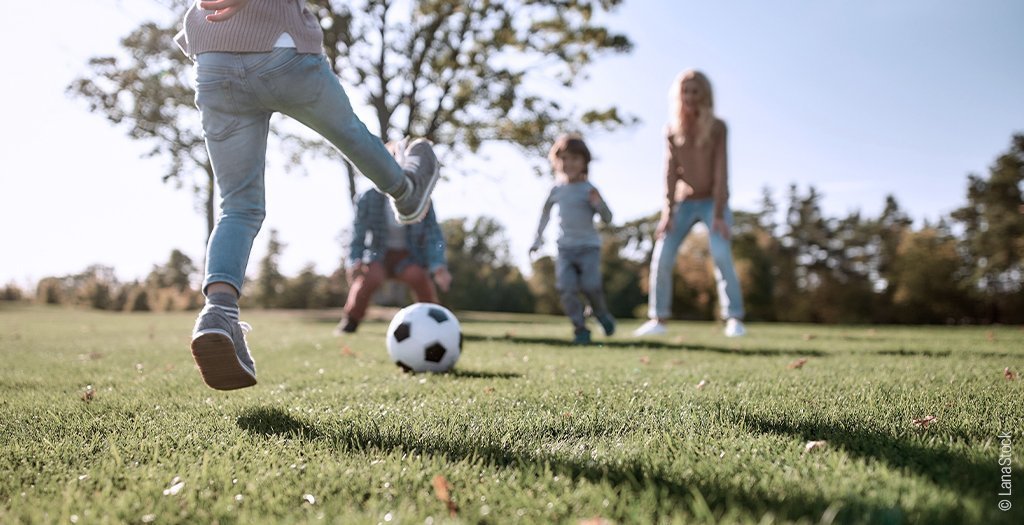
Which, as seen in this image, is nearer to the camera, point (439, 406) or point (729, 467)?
point (729, 467)

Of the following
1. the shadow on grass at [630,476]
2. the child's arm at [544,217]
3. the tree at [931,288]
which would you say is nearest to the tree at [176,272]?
the child's arm at [544,217]

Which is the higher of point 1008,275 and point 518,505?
point 1008,275

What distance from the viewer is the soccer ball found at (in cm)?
→ 399

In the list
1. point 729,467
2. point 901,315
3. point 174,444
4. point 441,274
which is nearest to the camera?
point 729,467

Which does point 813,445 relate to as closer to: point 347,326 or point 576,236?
point 576,236

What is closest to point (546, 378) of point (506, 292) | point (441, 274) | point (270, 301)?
point (441, 274)

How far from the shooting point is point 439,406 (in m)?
2.57

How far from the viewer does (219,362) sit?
2.44 metres

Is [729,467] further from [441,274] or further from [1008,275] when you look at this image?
[1008,275]

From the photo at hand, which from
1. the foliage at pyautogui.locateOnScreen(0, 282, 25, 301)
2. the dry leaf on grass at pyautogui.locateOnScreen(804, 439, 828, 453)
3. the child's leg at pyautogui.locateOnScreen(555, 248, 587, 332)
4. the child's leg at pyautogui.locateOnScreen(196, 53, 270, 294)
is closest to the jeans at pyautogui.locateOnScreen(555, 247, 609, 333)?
the child's leg at pyautogui.locateOnScreen(555, 248, 587, 332)

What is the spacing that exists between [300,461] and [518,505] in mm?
715

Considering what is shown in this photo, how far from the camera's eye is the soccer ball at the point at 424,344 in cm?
399

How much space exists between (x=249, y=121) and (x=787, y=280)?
4300 centimetres

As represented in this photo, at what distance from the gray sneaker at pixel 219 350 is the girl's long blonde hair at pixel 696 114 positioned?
18.6 ft
